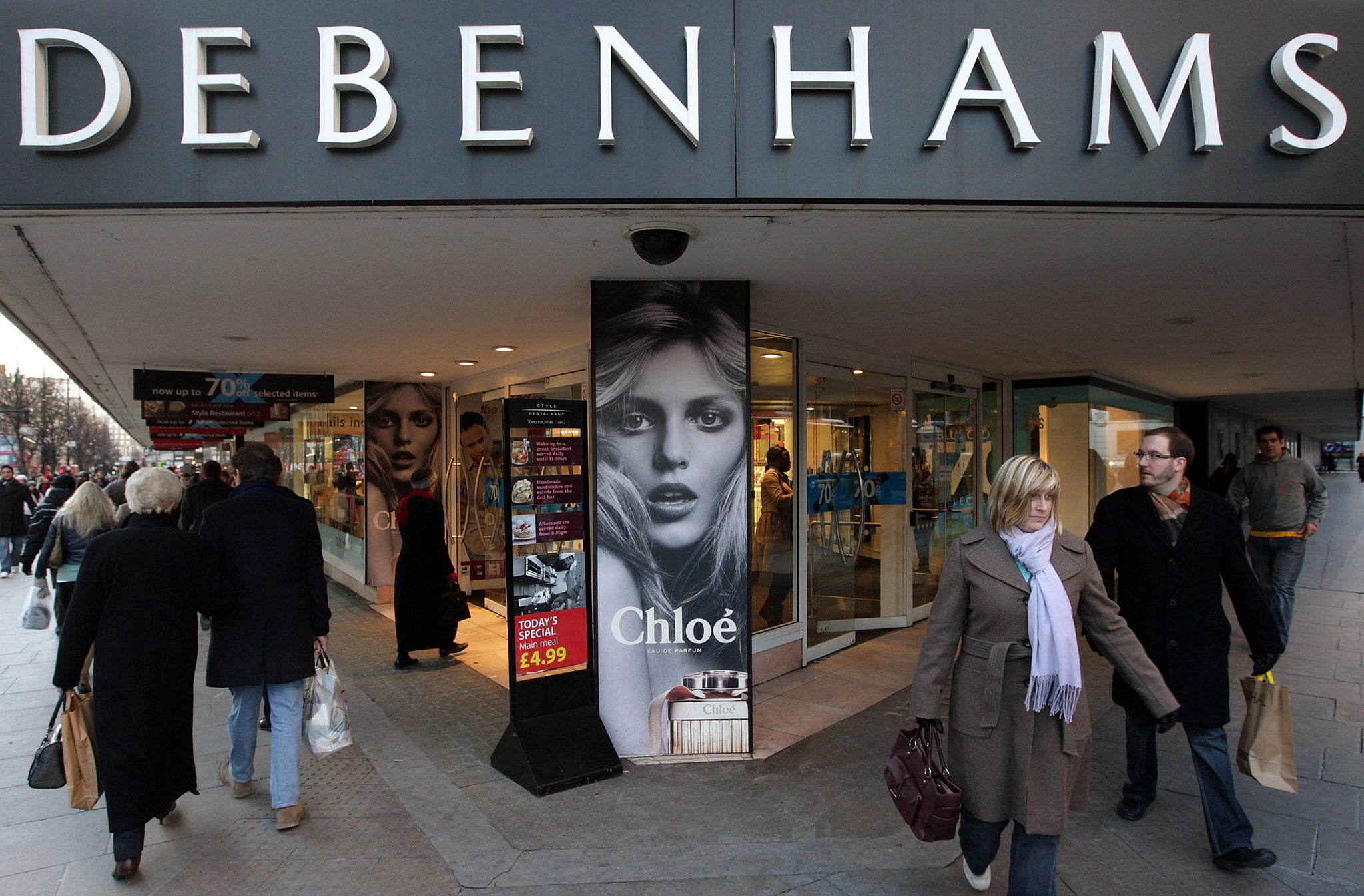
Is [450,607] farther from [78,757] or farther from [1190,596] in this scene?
[1190,596]

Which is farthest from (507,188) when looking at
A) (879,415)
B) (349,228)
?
(879,415)

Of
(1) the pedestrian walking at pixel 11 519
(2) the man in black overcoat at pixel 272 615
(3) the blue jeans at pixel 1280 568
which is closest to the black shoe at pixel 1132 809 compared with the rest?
(3) the blue jeans at pixel 1280 568

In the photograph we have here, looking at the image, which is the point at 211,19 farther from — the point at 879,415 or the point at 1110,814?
the point at 879,415

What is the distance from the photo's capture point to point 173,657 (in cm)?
323

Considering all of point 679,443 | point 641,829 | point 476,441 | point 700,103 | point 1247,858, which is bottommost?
point 641,829

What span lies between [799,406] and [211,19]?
444cm

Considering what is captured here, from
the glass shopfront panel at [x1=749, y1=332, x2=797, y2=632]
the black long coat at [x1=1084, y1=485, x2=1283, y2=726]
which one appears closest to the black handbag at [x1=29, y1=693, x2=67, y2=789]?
the glass shopfront panel at [x1=749, y1=332, x2=797, y2=632]

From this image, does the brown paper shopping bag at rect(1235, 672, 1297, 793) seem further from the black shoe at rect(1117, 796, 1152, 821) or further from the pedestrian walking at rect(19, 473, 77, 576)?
the pedestrian walking at rect(19, 473, 77, 576)

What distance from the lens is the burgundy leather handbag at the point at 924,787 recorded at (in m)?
2.42

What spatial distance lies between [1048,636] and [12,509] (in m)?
15.4

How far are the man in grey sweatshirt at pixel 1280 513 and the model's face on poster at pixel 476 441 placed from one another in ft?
23.1

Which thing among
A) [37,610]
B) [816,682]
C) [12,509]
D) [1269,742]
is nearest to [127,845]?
[37,610]

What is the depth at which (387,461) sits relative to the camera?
9172 mm

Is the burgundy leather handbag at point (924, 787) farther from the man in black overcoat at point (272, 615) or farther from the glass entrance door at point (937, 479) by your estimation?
the glass entrance door at point (937, 479)
